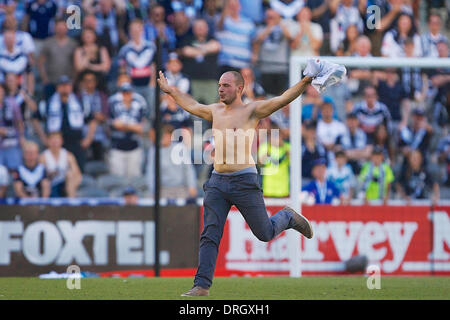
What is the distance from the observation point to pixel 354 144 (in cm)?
1811

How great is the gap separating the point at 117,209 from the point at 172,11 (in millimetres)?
4585

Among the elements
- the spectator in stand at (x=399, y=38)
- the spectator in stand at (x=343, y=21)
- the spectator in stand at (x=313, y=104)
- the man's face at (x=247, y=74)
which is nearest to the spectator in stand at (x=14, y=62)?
the man's face at (x=247, y=74)

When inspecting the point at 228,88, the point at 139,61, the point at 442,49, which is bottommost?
the point at 228,88

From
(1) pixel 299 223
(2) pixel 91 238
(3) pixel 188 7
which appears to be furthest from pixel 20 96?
(1) pixel 299 223

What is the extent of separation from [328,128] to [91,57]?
4.26 m

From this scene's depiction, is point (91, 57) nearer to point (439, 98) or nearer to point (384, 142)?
point (384, 142)

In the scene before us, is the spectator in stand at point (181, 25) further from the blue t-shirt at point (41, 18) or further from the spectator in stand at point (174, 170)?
the spectator in stand at point (174, 170)

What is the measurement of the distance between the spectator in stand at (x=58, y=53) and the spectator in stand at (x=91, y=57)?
5.4 inches

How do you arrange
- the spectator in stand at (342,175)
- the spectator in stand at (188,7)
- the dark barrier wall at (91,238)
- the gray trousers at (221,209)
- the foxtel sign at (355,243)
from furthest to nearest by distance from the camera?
the spectator in stand at (188,7)
the spectator in stand at (342,175)
the foxtel sign at (355,243)
the dark barrier wall at (91,238)
the gray trousers at (221,209)

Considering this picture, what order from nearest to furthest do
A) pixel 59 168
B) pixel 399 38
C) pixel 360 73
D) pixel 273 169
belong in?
1. pixel 273 169
2. pixel 59 168
3. pixel 360 73
4. pixel 399 38

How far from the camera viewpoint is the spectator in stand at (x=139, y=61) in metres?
18.0

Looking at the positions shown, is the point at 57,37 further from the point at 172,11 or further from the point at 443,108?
the point at 443,108

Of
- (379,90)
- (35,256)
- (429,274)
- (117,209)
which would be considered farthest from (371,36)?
(35,256)

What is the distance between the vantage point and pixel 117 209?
1600 centimetres
